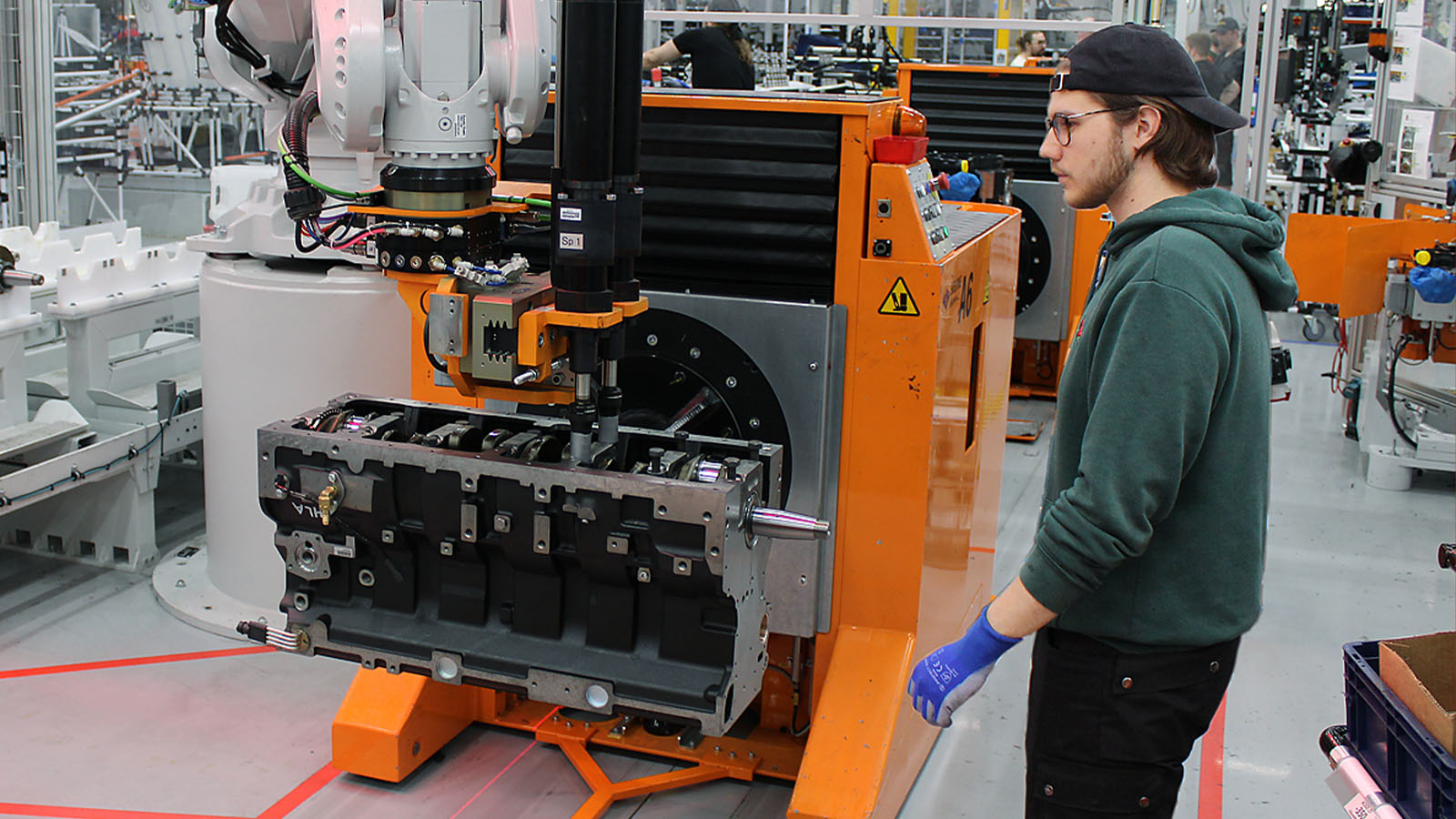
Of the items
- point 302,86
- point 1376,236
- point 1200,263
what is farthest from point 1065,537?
point 1376,236

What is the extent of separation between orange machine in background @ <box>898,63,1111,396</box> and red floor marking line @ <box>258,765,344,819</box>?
4511mm

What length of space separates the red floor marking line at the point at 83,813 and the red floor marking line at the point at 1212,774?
90.8 inches

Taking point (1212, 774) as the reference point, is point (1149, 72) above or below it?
above

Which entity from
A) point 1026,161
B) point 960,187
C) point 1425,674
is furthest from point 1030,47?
point 1425,674

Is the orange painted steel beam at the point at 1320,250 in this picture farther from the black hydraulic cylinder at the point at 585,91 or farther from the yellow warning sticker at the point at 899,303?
the black hydraulic cylinder at the point at 585,91

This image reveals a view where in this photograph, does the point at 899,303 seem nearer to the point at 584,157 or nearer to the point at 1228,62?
the point at 584,157

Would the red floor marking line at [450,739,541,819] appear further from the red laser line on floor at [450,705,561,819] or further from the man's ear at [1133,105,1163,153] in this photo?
the man's ear at [1133,105,1163,153]

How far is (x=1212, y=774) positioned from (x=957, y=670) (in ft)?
5.73

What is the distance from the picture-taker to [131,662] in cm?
381

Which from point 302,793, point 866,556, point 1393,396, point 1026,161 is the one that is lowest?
point 302,793

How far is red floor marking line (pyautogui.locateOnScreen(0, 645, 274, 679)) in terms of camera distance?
3.70 metres

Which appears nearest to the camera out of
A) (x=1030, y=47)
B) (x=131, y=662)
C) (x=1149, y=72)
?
(x=1149, y=72)

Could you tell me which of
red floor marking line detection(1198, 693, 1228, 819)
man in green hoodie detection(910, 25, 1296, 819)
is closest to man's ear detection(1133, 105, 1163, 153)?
man in green hoodie detection(910, 25, 1296, 819)

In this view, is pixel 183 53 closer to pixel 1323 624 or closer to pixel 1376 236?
pixel 1376 236
